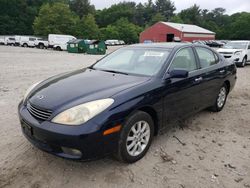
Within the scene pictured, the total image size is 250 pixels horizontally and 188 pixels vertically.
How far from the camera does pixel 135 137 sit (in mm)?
3068

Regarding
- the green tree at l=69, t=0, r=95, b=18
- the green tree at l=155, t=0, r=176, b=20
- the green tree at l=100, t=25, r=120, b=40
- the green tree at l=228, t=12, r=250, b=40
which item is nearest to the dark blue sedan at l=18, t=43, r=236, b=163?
the green tree at l=100, t=25, r=120, b=40

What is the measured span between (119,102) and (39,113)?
959mm

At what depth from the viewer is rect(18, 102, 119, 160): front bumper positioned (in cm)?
253

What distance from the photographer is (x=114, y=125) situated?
2.70 m

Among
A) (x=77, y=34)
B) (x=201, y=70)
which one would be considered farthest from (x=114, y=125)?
(x=77, y=34)

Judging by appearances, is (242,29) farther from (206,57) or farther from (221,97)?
(206,57)

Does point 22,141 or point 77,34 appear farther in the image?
point 77,34

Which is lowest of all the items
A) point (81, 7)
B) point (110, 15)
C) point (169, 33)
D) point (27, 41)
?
point (27, 41)

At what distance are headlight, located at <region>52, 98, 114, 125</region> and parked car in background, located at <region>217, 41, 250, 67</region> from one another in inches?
456

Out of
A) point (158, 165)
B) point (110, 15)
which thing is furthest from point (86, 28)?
point (158, 165)

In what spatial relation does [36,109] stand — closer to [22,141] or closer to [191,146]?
[22,141]

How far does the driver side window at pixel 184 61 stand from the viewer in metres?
3.70

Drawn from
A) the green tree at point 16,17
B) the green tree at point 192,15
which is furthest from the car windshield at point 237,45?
the green tree at point 192,15

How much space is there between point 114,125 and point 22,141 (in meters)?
1.76
